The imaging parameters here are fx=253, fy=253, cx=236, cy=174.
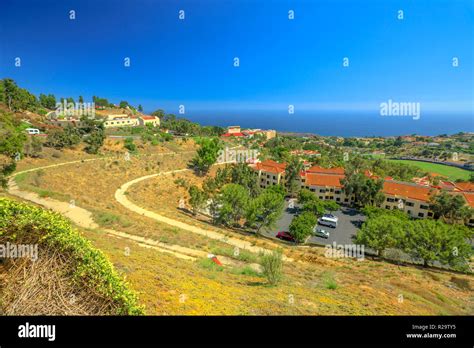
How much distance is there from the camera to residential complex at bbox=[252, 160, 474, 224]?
4128 centimetres

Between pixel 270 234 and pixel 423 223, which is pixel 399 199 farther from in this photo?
pixel 270 234

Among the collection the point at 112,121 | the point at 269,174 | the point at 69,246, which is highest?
the point at 112,121

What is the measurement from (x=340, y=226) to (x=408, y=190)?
654 inches

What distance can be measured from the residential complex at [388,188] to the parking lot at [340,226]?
17.3ft

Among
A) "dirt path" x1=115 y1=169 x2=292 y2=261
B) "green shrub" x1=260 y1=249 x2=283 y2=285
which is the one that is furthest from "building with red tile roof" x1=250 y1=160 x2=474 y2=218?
"green shrub" x1=260 y1=249 x2=283 y2=285

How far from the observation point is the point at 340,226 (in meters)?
36.4

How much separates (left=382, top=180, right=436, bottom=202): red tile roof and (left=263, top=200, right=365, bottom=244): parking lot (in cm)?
771

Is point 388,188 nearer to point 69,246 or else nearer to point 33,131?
point 69,246

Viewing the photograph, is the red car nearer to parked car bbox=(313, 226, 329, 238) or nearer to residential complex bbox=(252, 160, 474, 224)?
parked car bbox=(313, 226, 329, 238)

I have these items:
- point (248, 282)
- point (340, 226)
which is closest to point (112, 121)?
point (340, 226)

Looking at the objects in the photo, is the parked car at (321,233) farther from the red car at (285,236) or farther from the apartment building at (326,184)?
the apartment building at (326,184)
